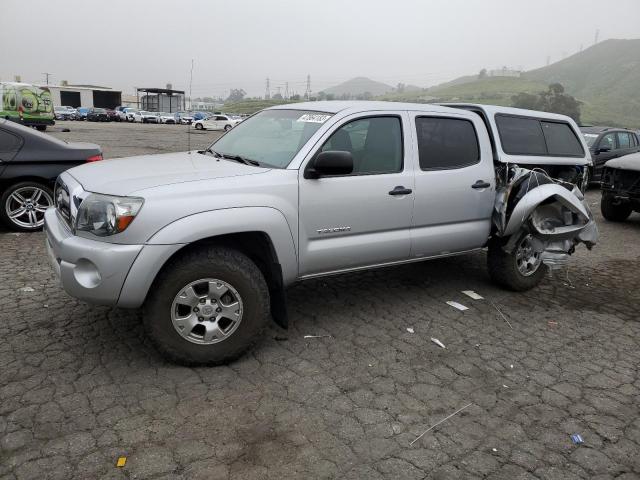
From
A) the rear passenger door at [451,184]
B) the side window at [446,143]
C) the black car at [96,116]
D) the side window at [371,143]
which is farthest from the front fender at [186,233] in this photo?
the black car at [96,116]

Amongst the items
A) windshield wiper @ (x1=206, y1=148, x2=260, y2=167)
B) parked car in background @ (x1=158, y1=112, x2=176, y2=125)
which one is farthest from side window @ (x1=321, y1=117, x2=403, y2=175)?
parked car in background @ (x1=158, y1=112, x2=176, y2=125)

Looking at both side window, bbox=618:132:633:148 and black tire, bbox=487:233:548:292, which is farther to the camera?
side window, bbox=618:132:633:148

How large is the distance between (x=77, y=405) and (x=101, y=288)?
697 millimetres

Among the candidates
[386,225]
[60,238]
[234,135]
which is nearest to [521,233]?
[386,225]

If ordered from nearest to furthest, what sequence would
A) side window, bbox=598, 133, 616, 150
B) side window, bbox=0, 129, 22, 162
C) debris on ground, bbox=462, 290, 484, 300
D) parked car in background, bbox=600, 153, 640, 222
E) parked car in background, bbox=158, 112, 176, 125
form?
1. debris on ground, bbox=462, 290, 484, 300
2. side window, bbox=0, 129, 22, 162
3. parked car in background, bbox=600, 153, 640, 222
4. side window, bbox=598, 133, 616, 150
5. parked car in background, bbox=158, 112, 176, 125

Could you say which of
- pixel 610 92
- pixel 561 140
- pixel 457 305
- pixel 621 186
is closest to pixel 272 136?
pixel 457 305

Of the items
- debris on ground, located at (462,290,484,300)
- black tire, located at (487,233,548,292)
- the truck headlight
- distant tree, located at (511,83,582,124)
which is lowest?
debris on ground, located at (462,290,484,300)

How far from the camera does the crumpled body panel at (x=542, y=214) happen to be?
493 centimetres

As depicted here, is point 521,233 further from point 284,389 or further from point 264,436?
point 264,436

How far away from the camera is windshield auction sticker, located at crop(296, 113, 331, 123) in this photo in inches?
163

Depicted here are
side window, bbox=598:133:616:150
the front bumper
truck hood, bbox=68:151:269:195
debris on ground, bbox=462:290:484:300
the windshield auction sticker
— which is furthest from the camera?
side window, bbox=598:133:616:150

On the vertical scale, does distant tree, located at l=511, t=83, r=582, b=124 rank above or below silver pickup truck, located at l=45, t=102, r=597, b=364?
above

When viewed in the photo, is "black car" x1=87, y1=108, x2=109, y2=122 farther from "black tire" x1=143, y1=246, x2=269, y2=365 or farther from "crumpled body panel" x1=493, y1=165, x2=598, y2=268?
"black tire" x1=143, y1=246, x2=269, y2=365

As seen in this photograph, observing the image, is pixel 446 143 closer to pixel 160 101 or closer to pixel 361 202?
pixel 361 202
